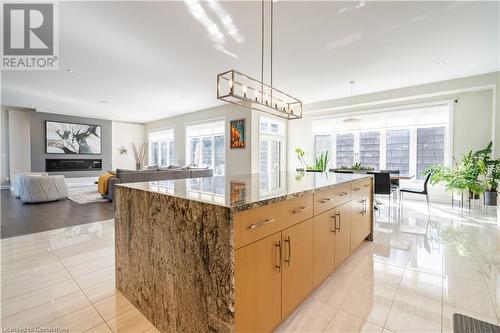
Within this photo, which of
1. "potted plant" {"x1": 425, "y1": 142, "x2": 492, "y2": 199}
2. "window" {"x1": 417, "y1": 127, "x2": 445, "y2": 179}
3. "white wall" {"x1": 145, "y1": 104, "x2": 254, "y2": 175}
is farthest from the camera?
"white wall" {"x1": 145, "y1": 104, "x2": 254, "y2": 175}

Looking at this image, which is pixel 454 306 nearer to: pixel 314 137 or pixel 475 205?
pixel 475 205

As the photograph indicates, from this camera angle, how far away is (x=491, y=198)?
14.7ft

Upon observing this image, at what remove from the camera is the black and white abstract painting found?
8328 millimetres

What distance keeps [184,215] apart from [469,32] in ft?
15.3

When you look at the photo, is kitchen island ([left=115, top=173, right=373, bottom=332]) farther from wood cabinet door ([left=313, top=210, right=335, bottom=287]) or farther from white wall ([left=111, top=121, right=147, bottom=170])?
white wall ([left=111, top=121, right=147, bottom=170])

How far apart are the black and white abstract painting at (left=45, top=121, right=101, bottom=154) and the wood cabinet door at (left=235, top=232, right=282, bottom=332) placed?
10235 millimetres

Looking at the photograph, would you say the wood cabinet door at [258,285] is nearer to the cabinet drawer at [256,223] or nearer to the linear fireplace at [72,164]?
the cabinet drawer at [256,223]

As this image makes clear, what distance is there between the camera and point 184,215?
4.16 feet

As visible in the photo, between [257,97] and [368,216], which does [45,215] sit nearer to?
[257,97]

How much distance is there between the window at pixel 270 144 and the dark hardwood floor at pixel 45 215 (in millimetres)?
4480

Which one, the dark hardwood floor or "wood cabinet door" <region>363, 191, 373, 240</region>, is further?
the dark hardwood floor

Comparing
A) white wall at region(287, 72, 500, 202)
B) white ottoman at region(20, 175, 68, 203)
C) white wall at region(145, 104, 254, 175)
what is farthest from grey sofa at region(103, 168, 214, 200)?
white wall at region(287, 72, 500, 202)

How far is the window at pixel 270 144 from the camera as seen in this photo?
290 inches

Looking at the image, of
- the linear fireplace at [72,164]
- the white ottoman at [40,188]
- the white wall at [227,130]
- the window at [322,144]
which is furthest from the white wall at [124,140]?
the window at [322,144]
